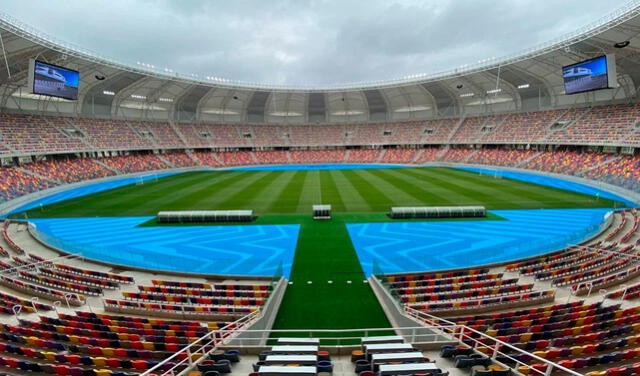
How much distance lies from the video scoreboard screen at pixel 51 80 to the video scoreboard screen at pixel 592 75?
60.5 m

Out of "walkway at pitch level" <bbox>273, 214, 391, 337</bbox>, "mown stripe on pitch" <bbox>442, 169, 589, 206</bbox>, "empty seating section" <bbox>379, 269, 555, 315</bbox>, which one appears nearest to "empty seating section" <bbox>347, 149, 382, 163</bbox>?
"mown stripe on pitch" <bbox>442, 169, 589, 206</bbox>

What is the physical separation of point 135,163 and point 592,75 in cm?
7086

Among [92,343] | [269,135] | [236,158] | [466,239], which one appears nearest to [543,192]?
[466,239]

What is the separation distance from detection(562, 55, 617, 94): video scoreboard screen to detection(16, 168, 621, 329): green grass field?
41.2ft

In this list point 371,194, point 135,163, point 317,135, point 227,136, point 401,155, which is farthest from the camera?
point 317,135

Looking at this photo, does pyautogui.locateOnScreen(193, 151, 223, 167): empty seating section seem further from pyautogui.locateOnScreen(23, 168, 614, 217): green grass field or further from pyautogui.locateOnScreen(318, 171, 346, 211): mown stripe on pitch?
pyautogui.locateOnScreen(318, 171, 346, 211): mown stripe on pitch

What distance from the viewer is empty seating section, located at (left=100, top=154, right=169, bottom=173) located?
184 feet

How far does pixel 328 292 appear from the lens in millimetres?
14664

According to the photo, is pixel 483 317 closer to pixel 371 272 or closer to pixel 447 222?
pixel 371 272

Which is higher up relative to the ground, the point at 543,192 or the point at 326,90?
the point at 326,90

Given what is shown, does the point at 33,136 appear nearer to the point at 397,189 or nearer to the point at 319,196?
the point at 319,196

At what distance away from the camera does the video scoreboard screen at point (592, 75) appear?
34.1 meters

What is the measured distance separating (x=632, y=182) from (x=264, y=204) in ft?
128

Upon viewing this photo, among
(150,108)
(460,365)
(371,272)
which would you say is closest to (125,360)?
(460,365)
